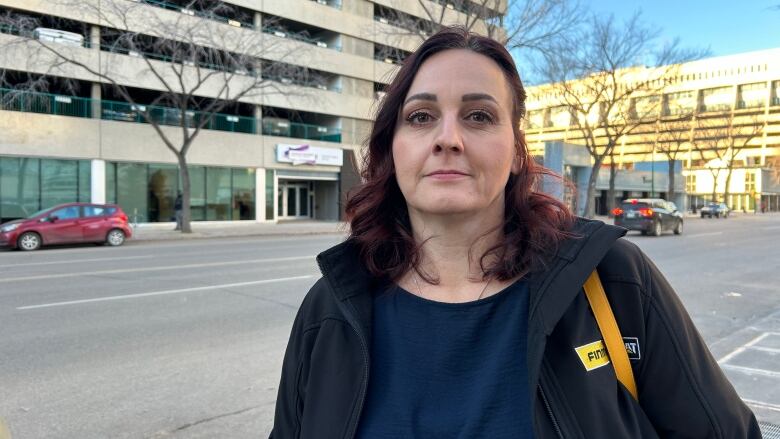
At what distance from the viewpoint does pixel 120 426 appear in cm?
404

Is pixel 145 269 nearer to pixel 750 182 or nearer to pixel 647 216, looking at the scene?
pixel 647 216

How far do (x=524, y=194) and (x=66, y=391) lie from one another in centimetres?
450

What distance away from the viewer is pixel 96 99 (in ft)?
88.1

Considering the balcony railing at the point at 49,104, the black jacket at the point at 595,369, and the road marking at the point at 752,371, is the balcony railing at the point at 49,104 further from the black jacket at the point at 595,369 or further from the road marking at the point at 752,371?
the black jacket at the point at 595,369

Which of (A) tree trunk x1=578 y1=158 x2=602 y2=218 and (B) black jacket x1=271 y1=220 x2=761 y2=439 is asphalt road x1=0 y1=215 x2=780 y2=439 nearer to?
(B) black jacket x1=271 y1=220 x2=761 y2=439

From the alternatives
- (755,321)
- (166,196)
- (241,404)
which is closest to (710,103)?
(166,196)

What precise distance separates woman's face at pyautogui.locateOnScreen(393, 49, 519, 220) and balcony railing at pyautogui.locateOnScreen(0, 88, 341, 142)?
2347 centimetres

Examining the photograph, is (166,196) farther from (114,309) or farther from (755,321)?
(755,321)

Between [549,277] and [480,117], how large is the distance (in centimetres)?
50

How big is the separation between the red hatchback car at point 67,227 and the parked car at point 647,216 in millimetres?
18849

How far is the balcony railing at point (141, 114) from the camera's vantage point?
80.2ft

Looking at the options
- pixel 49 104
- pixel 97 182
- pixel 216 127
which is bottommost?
pixel 97 182

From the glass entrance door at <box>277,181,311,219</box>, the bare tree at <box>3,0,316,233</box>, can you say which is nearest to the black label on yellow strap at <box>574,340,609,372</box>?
the bare tree at <box>3,0,316,233</box>

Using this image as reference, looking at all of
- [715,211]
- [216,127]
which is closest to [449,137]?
[216,127]
